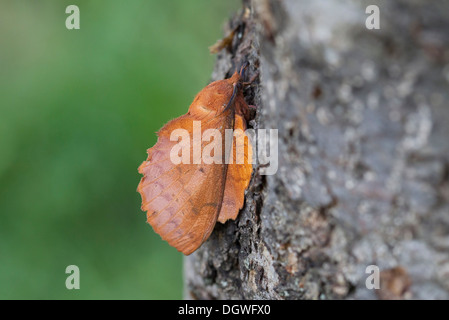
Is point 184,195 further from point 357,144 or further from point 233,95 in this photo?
point 357,144

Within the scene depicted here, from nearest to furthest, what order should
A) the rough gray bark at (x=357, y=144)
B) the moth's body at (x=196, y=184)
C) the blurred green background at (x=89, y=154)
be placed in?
1. the rough gray bark at (x=357, y=144)
2. the moth's body at (x=196, y=184)
3. the blurred green background at (x=89, y=154)

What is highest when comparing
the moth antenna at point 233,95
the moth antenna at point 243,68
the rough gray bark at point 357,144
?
the moth antenna at point 243,68

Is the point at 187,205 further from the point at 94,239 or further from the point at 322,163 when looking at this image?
the point at 94,239

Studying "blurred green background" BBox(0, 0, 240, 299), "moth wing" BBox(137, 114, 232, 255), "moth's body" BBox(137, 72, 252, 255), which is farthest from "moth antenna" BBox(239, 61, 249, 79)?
"blurred green background" BBox(0, 0, 240, 299)

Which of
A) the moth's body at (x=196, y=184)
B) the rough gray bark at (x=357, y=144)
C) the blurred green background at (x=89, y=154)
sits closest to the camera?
the rough gray bark at (x=357, y=144)

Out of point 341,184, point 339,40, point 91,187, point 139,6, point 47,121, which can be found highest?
point 139,6

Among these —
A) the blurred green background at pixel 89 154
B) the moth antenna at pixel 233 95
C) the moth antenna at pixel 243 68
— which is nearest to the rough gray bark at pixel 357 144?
the moth antenna at pixel 233 95

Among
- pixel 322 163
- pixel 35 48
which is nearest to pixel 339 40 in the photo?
pixel 322 163

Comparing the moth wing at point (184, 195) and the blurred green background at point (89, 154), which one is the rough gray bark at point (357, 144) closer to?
the moth wing at point (184, 195)

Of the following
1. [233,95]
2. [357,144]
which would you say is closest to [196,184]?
[233,95]
